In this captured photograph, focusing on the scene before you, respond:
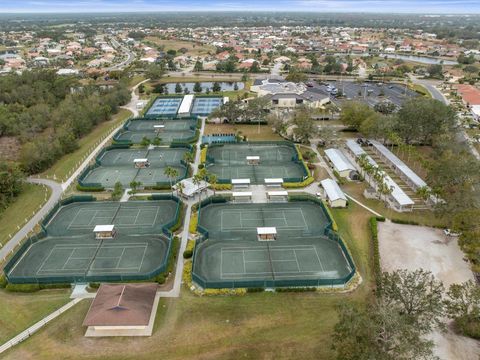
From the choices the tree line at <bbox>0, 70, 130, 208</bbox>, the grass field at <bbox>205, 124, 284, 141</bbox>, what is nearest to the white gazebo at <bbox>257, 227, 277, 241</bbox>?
the grass field at <bbox>205, 124, 284, 141</bbox>

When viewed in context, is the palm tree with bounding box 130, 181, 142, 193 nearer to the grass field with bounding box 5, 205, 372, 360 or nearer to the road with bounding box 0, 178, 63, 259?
the road with bounding box 0, 178, 63, 259

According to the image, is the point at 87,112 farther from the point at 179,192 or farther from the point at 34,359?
the point at 34,359

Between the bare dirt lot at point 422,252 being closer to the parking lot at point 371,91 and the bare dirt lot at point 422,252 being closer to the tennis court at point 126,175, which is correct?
the tennis court at point 126,175

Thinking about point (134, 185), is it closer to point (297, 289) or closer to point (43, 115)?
point (297, 289)

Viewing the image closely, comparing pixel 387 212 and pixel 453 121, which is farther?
pixel 453 121

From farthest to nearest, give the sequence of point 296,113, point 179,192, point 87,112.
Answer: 1. point 87,112
2. point 296,113
3. point 179,192

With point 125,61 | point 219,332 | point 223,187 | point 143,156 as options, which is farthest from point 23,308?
point 125,61

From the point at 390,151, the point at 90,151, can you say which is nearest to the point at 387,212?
the point at 390,151
